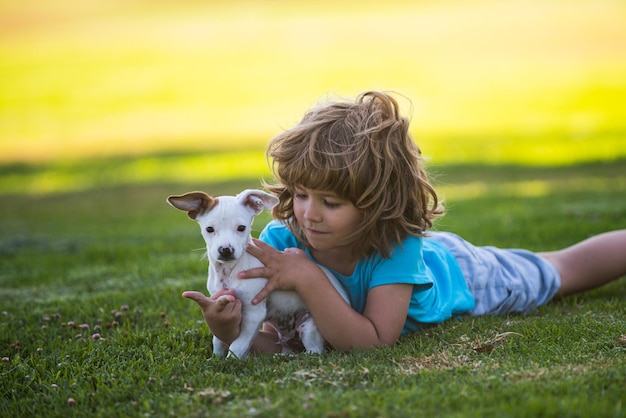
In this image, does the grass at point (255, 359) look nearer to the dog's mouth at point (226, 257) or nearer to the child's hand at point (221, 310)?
the child's hand at point (221, 310)

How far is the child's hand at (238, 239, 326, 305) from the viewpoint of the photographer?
4.71 meters

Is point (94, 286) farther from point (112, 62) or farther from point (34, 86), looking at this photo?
point (112, 62)

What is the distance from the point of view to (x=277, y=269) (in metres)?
4.79

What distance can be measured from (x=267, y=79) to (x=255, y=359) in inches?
1096

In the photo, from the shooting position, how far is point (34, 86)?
1248 inches

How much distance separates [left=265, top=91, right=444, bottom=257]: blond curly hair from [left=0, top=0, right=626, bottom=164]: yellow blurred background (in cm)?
1232

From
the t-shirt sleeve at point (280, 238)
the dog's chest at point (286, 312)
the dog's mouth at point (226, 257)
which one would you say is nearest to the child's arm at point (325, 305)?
the dog's chest at point (286, 312)

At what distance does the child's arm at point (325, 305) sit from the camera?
187 inches

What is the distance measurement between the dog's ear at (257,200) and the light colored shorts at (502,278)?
157cm

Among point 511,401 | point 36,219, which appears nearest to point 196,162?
point 36,219

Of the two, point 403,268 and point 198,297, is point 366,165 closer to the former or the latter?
point 403,268

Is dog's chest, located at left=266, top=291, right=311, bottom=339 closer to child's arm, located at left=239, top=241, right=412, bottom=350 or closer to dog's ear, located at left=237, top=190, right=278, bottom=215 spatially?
child's arm, located at left=239, top=241, right=412, bottom=350

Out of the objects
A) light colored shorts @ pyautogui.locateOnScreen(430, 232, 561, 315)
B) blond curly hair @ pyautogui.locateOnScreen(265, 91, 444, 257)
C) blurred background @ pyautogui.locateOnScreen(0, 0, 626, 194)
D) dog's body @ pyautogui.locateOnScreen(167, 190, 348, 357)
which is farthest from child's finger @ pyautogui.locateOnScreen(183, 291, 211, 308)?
blurred background @ pyautogui.locateOnScreen(0, 0, 626, 194)

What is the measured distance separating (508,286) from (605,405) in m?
2.43
